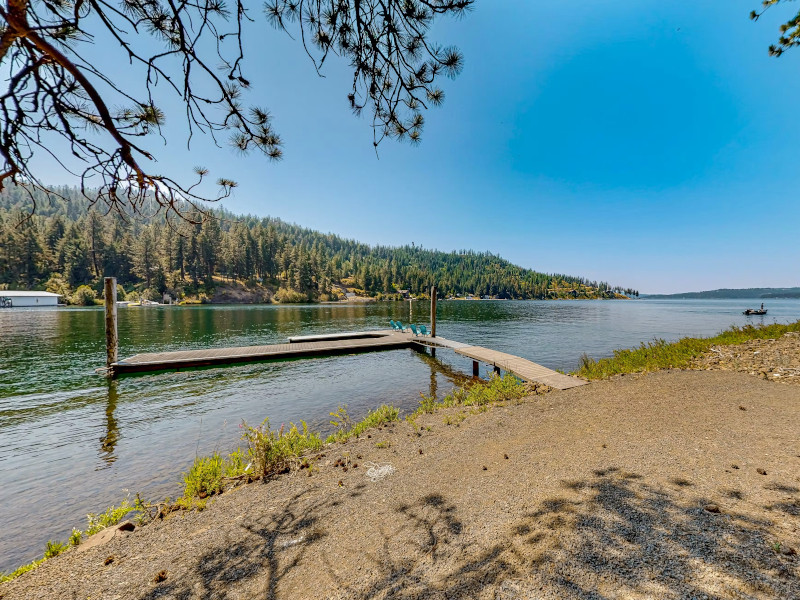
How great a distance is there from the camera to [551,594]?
8.00 feet

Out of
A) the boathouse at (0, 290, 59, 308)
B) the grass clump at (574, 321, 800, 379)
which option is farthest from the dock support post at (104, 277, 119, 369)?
the boathouse at (0, 290, 59, 308)

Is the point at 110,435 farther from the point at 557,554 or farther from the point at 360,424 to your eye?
the point at 557,554

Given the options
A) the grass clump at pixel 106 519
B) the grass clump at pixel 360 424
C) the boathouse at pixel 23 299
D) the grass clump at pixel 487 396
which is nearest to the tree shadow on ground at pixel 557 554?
the grass clump at pixel 106 519

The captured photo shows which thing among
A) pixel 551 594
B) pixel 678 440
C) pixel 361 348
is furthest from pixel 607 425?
pixel 361 348

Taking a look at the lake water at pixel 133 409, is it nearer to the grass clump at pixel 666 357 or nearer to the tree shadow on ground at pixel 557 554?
the grass clump at pixel 666 357

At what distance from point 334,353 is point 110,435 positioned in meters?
12.4

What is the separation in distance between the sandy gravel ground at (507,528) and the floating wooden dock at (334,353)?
226 inches

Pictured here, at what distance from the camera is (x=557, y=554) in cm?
287

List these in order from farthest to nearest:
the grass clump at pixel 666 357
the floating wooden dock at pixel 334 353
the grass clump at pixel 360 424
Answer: the floating wooden dock at pixel 334 353, the grass clump at pixel 666 357, the grass clump at pixel 360 424

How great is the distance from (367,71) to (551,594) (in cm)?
608

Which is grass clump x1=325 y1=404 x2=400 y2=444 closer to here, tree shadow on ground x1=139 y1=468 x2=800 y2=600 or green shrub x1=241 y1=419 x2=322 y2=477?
green shrub x1=241 y1=419 x2=322 y2=477

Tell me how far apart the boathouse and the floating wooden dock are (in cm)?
7622

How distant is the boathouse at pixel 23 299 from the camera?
61781 mm

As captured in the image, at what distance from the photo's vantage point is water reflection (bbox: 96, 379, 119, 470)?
7766 mm
